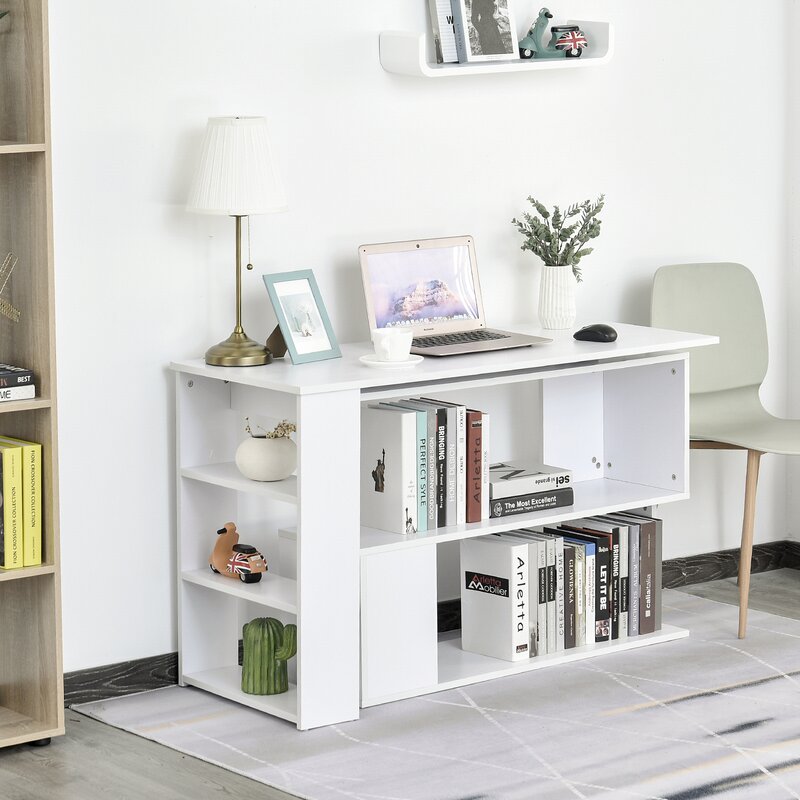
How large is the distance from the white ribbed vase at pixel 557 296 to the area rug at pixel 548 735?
82cm

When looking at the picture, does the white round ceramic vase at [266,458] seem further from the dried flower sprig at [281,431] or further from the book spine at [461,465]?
the book spine at [461,465]

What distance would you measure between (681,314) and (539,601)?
93 centimetres

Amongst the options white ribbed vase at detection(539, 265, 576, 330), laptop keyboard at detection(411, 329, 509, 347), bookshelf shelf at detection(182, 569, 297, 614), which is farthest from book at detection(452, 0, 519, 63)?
bookshelf shelf at detection(182, 569, 297, 614)

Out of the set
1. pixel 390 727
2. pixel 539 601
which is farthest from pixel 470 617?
pixel 390 727

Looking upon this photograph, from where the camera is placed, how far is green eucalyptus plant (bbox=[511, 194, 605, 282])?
3.52 metres

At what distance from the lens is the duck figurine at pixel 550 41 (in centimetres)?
348

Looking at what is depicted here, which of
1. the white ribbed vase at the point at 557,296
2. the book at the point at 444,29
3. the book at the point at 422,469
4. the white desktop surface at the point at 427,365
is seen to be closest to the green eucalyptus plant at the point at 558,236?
the white ribbed vase at the point at 557,296

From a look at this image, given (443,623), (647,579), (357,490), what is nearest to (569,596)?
(647,579)

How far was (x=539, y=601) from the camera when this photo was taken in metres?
3.32

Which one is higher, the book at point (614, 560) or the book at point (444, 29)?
the book at point (444, 29)

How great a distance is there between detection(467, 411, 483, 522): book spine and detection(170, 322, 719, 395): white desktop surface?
126 mm

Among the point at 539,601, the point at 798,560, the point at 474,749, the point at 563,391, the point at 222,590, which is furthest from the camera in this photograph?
the point at 798,560

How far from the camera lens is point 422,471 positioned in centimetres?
314

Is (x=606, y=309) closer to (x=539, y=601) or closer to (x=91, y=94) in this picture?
(x=539, y=601)
